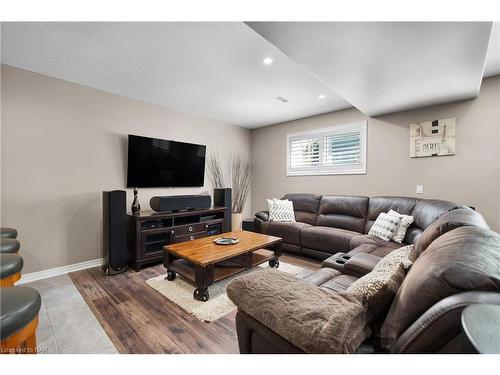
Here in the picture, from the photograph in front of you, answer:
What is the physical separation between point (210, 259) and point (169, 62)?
2113 millimetres

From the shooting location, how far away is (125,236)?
9.32 ft

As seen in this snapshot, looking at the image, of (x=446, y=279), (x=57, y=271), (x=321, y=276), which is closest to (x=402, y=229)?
(x=321, y=276)

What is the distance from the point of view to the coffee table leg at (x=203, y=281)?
2045 mm

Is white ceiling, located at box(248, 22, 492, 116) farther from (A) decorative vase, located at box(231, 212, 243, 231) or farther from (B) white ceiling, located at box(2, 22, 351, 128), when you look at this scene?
(A) decorative vase, located at box(231, 212, 243, 231)

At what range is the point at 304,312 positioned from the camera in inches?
33.5

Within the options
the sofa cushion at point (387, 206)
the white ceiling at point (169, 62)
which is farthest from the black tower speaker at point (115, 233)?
the sofa cushion at point (387, 206)

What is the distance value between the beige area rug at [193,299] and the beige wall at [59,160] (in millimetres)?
1349

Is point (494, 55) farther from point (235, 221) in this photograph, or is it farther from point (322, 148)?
point (235, 221)

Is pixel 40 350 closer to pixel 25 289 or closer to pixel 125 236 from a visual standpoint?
pixel 25 289

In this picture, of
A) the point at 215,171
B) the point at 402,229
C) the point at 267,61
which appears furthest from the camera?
the point at 215,171

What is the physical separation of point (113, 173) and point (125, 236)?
3.31ft

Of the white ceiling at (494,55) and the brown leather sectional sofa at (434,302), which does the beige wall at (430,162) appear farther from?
the brown leather sectional sofa at (434,302)

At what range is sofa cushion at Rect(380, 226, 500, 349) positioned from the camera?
70 centimetres

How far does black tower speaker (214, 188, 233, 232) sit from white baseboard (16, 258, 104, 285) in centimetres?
195
